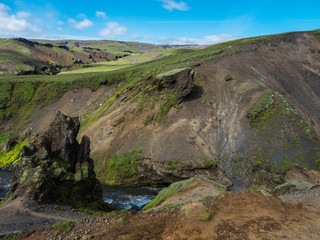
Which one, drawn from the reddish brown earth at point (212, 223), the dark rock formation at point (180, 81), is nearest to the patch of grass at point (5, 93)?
the dark rock formation at point (180, 81)

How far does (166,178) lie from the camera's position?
32.1 m

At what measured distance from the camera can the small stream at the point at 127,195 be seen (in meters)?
27.6

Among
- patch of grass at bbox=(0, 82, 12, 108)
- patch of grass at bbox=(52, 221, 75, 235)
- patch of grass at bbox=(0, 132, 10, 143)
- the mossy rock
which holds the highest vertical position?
patch of grass at bbox=(0, 82, 12, 108)

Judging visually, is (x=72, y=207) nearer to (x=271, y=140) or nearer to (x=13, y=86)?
(x=271, y=140)

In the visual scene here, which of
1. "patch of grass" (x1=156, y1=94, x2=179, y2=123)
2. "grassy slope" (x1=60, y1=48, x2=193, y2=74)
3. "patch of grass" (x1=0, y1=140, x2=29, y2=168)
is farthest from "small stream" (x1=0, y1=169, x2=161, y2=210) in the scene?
"grassy slope" (x1=60, y1=48, x2=193, y2=74)

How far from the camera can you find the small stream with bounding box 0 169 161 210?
27.6m

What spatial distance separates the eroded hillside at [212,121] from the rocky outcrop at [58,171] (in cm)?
1150

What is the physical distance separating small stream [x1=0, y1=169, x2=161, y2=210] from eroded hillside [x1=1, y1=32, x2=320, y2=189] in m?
1.40

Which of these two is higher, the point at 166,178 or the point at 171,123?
the point at 171,123

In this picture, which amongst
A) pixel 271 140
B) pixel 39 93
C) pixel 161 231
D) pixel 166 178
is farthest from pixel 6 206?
pixel 39 93

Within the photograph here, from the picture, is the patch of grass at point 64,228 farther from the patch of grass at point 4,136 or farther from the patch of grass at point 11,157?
the patch of grass at point 4,136

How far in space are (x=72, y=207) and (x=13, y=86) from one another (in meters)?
66.4

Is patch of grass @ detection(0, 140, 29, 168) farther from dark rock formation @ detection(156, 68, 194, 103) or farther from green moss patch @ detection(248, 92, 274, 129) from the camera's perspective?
green moss patch @ detection(248, 92, 274, 129)

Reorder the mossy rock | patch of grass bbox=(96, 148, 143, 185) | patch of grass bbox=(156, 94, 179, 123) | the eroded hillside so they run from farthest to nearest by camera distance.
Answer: patch of grass bbox=(156, 94, 179, 123)
patch of grass bbox=(96, 148, 143, 185)
the eroded hillside
the mossy rock
